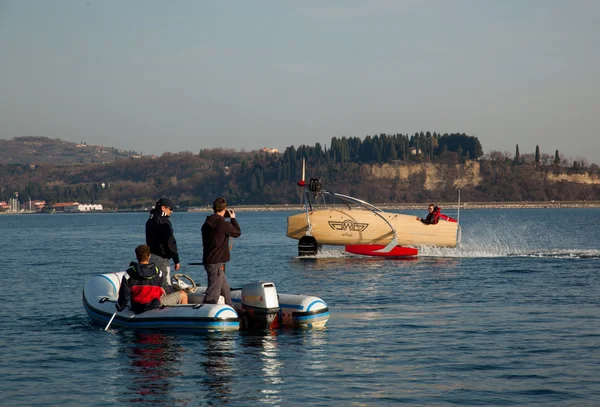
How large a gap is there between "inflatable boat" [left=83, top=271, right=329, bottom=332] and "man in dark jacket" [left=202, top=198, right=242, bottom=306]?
1.27ft

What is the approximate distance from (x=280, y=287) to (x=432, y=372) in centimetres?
1282

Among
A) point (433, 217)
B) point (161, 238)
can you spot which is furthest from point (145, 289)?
point (433, 217)

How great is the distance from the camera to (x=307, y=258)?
1417 inches

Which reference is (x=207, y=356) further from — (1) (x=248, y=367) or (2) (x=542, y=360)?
(2) (x=542, y=360)

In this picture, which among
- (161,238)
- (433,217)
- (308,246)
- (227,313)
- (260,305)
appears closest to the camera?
(227,313)

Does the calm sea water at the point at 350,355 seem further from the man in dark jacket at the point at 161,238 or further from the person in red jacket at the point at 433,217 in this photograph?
the person in red jacket at the point at 433,217

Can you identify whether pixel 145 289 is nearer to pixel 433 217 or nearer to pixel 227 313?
pixel 227 313

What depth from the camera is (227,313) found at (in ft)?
47.3

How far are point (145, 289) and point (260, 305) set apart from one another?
2177mm

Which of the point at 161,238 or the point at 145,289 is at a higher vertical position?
the point at 161,238

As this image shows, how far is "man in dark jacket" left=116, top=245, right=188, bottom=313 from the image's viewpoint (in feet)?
48.1

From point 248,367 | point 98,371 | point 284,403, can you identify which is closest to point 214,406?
point 284,403

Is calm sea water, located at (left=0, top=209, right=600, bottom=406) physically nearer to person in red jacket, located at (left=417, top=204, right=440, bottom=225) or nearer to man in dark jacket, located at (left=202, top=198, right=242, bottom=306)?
man in dark jacket, located at (left=202, top=198, right=242, bottom=306)

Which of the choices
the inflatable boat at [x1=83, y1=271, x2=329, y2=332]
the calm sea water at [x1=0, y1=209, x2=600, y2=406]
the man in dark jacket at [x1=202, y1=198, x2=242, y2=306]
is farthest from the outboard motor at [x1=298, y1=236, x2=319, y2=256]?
the man in dark jacket at [x1=202, y1=198, x2=242, y2=306]
